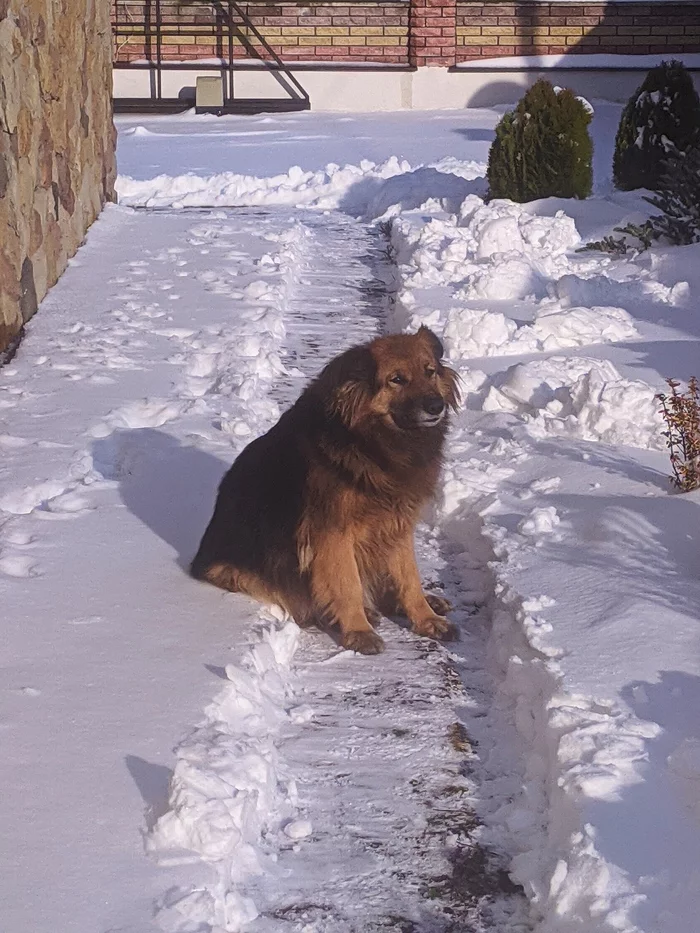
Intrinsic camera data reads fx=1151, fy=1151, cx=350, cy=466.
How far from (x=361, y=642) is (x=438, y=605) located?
0.45 metres

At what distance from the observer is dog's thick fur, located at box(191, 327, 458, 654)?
4035 mm

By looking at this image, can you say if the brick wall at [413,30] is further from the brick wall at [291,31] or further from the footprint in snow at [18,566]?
the footprint in snow at [18,566]

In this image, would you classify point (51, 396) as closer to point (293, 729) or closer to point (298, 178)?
point (293, 729)

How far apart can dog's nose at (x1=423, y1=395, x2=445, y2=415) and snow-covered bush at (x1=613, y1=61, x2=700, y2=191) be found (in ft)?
27.7

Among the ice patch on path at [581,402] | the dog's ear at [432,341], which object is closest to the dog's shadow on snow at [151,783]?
the dog's ear at [432,341]

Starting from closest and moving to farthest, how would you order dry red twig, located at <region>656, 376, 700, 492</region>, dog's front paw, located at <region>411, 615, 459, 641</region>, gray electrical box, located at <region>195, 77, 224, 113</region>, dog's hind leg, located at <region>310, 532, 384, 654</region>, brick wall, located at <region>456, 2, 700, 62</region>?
dog's hind leg, located at <region>310, 532, 384, 654</region>, dog's front paw, located at <region>411, 615, 459, 641</region>, dry red twig, located at <region>656, 376, 700, 492</region>, gray electrical box, located at <region>195, 77, 224, 113</region>, brick wall, located at <region>456, 2, 700, 62</region>

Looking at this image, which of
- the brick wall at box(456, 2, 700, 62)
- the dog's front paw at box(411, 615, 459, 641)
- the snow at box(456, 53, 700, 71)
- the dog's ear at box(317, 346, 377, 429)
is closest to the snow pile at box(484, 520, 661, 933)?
the dog's front paw at box(411, 615, 459, 641)

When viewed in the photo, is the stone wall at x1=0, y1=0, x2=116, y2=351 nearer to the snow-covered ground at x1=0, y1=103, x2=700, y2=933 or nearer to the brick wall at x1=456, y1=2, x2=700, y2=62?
the snow-covered ground at x1=0, y1=103, x2=700, y2=933

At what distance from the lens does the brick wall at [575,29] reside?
19.3m

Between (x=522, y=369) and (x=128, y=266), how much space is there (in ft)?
15.0

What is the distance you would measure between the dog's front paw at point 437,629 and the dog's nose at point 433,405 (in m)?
0.82

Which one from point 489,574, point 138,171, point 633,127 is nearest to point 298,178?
point 138,171

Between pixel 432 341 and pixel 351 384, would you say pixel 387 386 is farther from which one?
pixel 432 341

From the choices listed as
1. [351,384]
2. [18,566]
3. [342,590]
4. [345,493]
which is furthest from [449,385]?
[18,566]
